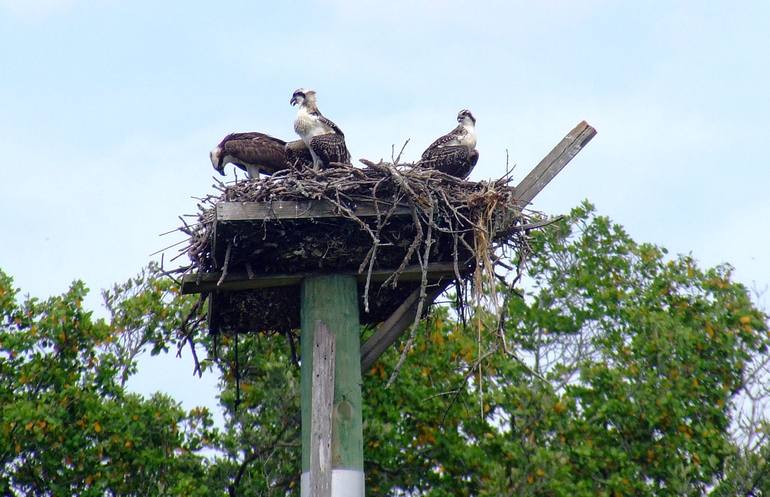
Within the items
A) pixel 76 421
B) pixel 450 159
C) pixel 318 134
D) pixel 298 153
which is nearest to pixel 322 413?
pixel 450 159

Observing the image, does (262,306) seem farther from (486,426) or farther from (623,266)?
(623,266)

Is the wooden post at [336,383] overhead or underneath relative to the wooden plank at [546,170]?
underneath

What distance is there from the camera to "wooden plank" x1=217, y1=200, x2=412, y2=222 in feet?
23.7

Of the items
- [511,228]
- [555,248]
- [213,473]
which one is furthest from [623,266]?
[511,228]

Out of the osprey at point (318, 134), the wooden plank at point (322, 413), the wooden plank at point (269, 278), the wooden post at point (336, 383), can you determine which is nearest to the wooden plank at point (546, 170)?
the wooden plank at point (269, 278)

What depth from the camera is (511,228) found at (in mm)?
7793

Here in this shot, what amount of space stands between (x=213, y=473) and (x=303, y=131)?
530 centimetres

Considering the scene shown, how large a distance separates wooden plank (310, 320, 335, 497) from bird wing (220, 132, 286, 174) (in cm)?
338

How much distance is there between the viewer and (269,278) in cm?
754

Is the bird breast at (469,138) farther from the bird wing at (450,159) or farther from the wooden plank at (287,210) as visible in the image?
the wooden plank at (287,210)

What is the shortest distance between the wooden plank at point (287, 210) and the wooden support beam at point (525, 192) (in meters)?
0.63

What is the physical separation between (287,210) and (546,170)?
5.68 feet

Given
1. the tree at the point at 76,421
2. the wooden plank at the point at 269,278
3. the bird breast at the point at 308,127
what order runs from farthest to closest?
the tree at the point at 76,421
the bird breast at the point at 308,127
the wooden plank at the point at 269,278

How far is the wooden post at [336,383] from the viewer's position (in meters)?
6.80
